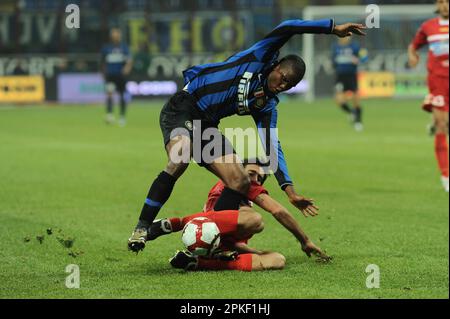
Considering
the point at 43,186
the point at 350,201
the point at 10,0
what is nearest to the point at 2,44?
the point at 10,0

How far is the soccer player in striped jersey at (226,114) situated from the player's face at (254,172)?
22cm

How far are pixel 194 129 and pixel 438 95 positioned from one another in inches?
264

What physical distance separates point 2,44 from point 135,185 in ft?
74.9

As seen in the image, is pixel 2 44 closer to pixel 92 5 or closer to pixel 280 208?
pixel 92 5

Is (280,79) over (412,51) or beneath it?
over

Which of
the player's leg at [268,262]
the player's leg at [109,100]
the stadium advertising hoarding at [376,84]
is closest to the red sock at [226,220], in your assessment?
the player's leg at [268,262]

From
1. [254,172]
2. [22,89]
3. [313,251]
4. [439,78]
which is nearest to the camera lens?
[313,251]

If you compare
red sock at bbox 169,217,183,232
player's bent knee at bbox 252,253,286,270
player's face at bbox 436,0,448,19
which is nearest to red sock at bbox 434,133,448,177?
player's face at bbox 436,0,448,19

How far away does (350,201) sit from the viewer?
43.0 feet

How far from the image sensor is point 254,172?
28.9ft

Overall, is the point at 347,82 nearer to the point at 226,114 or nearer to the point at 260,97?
the point at 226,114

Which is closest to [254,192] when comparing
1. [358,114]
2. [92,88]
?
[358,114]

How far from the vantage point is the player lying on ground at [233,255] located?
8.35m

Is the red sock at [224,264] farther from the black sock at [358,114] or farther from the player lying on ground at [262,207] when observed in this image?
the black sock at [358,114]
